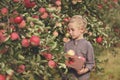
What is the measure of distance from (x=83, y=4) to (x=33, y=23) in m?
1.97

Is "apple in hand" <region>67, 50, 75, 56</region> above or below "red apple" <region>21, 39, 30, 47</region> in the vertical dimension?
below

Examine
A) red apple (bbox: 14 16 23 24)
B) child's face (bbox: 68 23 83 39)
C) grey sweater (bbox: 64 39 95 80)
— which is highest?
red apple (bbox: 14 16 23 24)

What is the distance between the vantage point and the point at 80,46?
3.85 m

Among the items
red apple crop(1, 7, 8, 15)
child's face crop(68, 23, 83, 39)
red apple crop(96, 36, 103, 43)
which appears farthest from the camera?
red apple crop(96, 36, 103, 43)

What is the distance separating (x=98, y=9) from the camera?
5719 millimetres

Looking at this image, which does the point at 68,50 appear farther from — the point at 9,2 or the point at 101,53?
the point at 101,53

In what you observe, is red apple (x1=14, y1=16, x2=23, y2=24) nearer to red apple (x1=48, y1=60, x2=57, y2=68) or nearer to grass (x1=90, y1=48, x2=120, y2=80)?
red apple (x1=48, y1=60, x2=57, y2=68)

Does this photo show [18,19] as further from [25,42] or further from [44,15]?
[44,15]

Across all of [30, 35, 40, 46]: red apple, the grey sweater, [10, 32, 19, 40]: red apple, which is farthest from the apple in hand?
[10, 32, 19, 40]: red apple

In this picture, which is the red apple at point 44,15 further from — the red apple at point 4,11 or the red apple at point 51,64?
the red apple at point 51,64

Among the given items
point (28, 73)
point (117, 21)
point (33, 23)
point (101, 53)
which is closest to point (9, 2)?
point (33, 23)

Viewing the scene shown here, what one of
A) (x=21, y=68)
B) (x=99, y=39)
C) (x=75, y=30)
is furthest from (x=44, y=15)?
(x=99, y=39)

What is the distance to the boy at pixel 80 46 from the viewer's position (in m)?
3.72

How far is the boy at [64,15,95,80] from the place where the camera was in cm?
372
